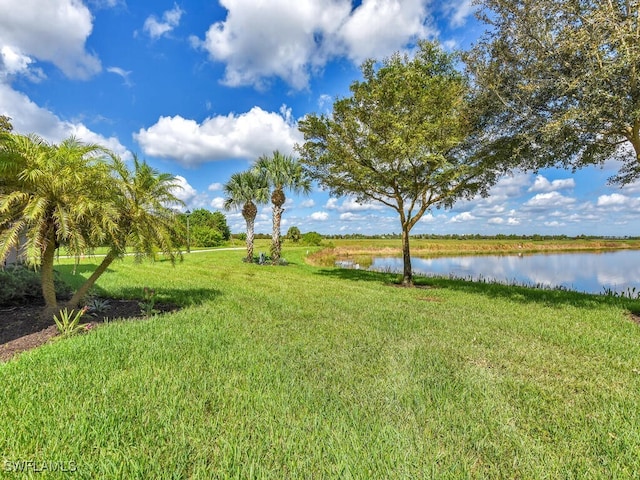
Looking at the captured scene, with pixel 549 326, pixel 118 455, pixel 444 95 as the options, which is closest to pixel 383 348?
pixel 118 455

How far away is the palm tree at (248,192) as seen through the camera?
2231cm

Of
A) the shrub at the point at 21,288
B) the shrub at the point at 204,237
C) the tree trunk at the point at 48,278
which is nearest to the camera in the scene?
the tree trunk at the point at 48,278

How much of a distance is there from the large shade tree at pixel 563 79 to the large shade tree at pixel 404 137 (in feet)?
6.03

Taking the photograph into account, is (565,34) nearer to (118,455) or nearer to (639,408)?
(639,408)

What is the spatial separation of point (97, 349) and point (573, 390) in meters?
6.30

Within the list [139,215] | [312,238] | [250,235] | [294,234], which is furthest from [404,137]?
[294,234]

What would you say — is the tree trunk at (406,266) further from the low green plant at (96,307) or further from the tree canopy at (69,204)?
the low green plant at (96,307)

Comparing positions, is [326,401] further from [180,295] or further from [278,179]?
[278,179]

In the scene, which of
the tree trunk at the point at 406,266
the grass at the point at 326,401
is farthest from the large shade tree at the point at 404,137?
the grass at the point at 326,401

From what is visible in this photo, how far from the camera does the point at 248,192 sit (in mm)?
22438

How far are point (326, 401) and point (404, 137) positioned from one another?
10.6 meters

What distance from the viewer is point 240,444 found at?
2504 mm

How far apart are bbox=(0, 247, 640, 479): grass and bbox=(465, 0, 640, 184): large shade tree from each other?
475 cm

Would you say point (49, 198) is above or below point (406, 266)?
above
